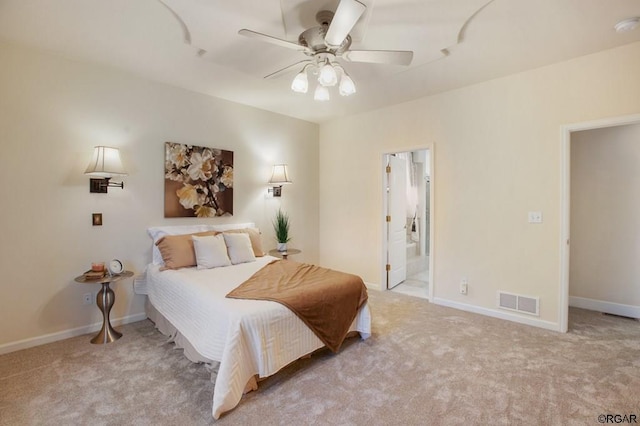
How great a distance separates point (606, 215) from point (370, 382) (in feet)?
11.9

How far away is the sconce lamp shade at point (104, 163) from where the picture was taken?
2.80 metres

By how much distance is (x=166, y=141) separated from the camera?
3.49 metres

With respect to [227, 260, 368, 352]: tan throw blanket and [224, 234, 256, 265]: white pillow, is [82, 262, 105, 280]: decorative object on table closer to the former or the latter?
[224, 234, 256, 265]: white pillow

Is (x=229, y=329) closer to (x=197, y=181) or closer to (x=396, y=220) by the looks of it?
(x=197, y=181)

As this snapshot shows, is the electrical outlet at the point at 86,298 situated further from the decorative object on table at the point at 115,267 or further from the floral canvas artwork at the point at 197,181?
the floral canvas artwork at the point at 197,181

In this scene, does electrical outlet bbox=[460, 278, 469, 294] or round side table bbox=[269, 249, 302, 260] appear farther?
round side table bbox=[269, 249, 302, 260]

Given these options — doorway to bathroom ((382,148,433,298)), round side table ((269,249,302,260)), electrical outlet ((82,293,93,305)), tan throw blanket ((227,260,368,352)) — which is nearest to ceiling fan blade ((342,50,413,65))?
tan throw blanket ((227,260,368,352))

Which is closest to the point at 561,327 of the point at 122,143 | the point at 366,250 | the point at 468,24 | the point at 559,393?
the point at 559,393

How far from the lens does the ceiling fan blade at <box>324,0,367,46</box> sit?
1.59 metres

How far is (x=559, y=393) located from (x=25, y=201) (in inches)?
177

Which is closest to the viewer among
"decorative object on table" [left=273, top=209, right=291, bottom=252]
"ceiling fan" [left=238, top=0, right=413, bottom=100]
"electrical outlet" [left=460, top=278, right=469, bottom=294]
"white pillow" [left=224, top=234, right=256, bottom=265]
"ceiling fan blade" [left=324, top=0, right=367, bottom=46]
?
"ceiling fan blade" [left=324, top=0, right=367, bottom=46]

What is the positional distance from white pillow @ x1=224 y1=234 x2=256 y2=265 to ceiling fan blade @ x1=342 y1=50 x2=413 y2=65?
2235mm

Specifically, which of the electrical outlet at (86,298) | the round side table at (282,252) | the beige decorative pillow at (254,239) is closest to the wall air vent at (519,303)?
the round side table at (282,252)

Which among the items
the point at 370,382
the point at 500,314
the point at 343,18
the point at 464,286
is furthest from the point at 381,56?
the point at 500,314
